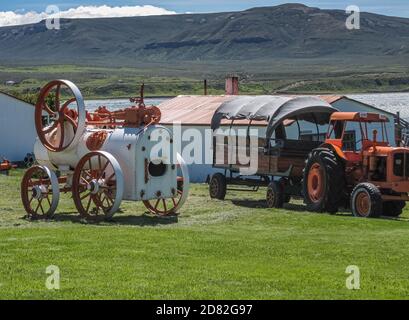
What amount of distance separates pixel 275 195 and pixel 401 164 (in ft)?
12.9

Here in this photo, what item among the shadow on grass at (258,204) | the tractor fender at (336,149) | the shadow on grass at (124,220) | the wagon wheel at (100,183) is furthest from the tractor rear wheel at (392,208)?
the wagon wheel at (100,183)

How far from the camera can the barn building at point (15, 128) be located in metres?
41.8

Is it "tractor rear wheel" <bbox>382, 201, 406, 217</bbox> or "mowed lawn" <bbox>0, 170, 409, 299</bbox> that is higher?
"mowed lawn" <bbox>0, 170, 409, 299</bbox>

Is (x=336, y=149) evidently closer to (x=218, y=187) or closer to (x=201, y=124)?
(x=218, y=187)

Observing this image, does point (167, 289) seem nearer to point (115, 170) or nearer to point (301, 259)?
point (301, 259)

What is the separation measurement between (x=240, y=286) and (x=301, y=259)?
109 inches

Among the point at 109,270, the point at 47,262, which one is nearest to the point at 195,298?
the point at 109,270

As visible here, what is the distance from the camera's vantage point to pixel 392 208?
21141mm

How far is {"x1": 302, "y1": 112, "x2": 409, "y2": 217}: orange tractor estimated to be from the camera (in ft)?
66.0

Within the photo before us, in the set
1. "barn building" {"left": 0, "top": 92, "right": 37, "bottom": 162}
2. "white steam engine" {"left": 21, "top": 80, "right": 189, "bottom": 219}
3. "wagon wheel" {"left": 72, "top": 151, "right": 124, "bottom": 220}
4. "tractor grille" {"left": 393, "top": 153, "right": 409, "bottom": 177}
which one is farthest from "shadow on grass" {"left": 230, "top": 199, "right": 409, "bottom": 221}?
"barn building" {"left": 0, "top": 92, "right": 37, "bottom": 162}

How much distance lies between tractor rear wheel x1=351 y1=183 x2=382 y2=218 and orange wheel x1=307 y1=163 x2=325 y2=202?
119 centimetres

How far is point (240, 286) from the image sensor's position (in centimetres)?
1098

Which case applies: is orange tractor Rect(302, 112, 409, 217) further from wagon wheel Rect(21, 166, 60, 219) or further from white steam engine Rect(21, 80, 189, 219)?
wagon wheel Rect(21, 166, 60, 219)

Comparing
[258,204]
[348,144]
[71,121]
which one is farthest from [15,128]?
[348,144]
